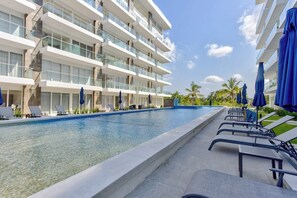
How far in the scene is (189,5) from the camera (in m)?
30.2

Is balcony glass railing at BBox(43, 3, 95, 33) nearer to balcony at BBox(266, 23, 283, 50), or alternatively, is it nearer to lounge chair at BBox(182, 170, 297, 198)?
lounge chair at BBox(182, 170, 297, 198)

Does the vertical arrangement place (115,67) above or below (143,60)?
below

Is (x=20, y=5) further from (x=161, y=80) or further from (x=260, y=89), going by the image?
(x=161, y=80)

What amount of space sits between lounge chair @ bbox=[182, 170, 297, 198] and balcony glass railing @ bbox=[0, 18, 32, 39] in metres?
17.2

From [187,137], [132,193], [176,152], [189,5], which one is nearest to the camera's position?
[132,193]

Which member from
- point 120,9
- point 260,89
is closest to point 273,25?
point 260,89

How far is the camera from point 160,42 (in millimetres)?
38406

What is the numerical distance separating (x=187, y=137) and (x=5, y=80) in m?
14.1

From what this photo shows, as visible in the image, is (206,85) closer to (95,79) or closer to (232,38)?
(232,38)

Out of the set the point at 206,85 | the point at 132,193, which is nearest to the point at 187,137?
the point at 132,193

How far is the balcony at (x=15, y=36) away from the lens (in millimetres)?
13023

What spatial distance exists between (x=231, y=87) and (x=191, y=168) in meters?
45.5

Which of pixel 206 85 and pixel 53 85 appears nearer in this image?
pixel 53 85

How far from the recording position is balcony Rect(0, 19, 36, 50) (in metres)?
13.0
